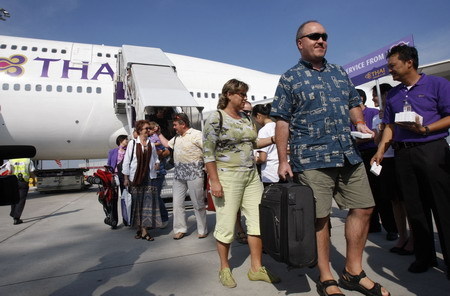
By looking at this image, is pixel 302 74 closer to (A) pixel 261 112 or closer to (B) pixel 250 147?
(B) pixel 250 147

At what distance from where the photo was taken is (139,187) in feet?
12.5

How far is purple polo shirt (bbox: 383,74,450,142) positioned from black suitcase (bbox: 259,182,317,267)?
41.8 inches

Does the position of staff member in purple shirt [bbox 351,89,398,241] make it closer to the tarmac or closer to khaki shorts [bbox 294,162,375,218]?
the tarmac

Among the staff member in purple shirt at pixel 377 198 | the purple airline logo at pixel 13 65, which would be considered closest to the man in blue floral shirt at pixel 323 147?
the staff member in purple shirt at pixel 377 198

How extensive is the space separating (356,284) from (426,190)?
92 cm

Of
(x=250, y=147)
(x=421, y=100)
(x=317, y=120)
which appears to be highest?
(x=421, y=100)

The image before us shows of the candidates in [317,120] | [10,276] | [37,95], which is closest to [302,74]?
[317,120]

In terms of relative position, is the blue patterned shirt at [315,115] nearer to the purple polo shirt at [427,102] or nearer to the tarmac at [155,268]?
the purple polo shirt at [427,102]

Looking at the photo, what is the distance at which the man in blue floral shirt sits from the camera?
1890 millimetres

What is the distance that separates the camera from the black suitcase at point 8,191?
1222mm

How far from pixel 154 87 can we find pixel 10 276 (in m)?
4.69

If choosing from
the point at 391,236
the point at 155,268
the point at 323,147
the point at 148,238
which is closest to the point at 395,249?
the point at 391,236

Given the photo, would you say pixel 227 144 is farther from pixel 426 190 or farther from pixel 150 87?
pixel 150 87

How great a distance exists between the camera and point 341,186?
2002mm
